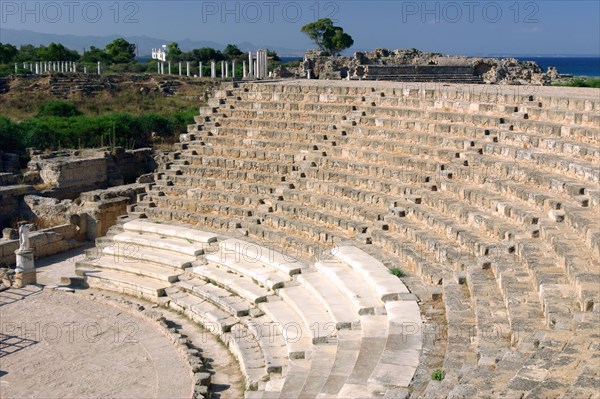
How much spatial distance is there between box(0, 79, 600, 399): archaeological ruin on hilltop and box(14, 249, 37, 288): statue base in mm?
792

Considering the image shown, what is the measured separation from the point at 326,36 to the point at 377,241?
50.7 metres

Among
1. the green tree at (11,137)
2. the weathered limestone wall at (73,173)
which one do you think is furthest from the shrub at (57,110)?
the weathered limestone wall at (73,173)

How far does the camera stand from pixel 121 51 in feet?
252

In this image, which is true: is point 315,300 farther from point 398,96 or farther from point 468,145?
point 398,96

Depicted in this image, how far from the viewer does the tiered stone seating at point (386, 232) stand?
6977 millimetres

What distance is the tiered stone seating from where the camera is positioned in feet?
22.9

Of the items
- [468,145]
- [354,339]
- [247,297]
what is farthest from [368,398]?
[468,145]

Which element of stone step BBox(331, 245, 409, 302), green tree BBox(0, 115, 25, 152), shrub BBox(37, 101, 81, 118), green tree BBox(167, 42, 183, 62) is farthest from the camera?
green tree BBox(167, 42, 183, 62)

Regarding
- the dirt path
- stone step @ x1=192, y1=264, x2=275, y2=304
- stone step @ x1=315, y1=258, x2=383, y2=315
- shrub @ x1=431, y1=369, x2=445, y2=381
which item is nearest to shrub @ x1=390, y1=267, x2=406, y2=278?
stone step @ x1=315, y1=258, x2=383, y2=315

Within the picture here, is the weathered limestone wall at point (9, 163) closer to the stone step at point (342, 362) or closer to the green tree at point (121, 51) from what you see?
the stone step at point (342, 362)

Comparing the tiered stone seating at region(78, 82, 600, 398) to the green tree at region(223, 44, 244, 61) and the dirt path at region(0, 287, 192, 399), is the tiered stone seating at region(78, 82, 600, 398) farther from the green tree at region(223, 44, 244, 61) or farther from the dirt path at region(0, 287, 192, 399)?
the green tree at region(223, 44, 244, 61)

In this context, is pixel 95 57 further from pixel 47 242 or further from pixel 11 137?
pixel 47 242

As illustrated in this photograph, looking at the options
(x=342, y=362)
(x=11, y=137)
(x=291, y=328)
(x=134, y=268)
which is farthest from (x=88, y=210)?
(x=342, y=362)

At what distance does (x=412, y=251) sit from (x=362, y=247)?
1190mm
